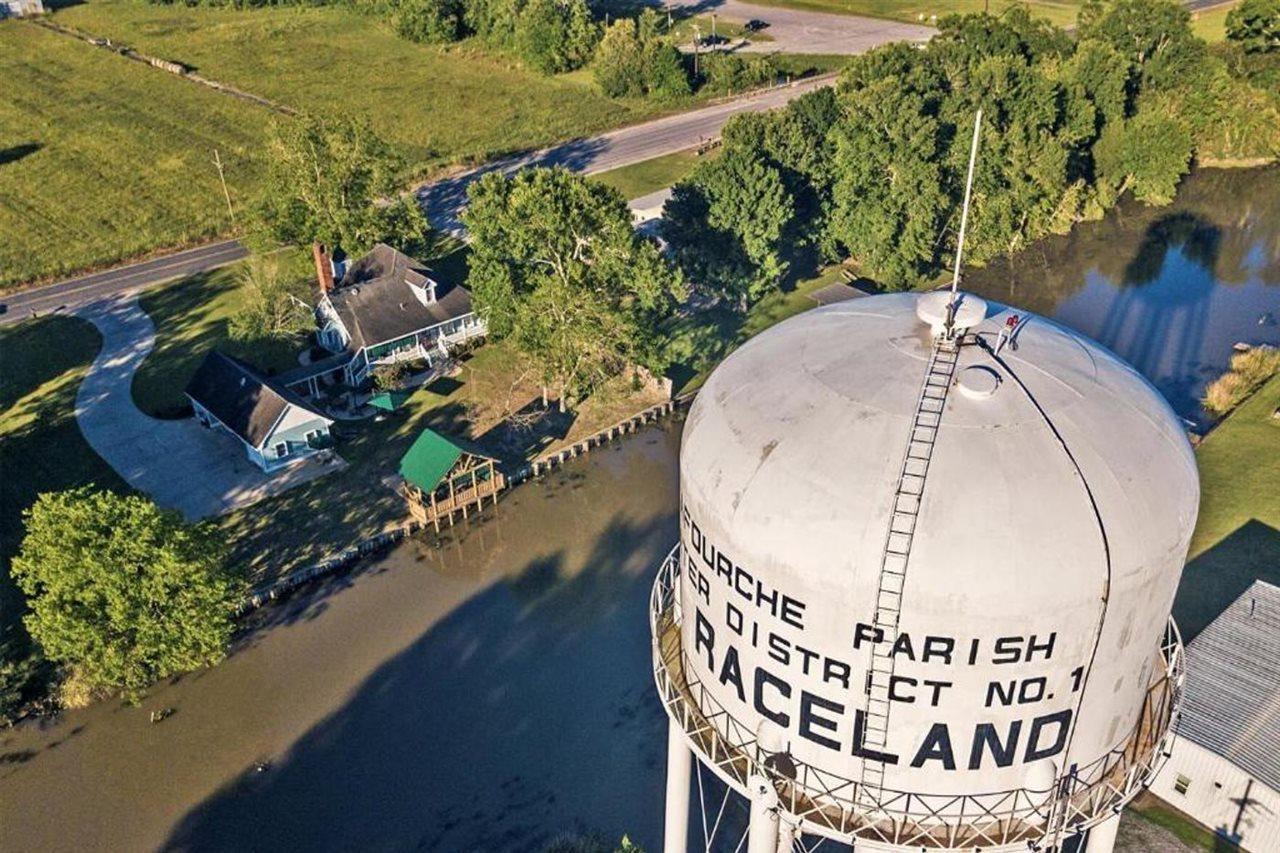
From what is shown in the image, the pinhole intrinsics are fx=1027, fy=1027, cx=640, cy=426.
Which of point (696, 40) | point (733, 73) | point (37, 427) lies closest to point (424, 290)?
point (37, 427)

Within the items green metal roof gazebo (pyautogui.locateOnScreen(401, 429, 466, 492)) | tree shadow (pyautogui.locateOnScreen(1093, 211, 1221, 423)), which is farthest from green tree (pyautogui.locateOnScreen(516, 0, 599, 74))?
green metal roof gazebo (pyautogui.locateOnScreen(401, 429, 466, 492))

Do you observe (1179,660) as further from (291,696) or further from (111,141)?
(111,141)

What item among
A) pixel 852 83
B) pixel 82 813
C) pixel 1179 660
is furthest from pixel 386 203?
pixel 1179 660

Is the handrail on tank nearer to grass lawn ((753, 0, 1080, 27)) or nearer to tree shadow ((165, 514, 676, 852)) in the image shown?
tree shadow ((165, 514, 676, 852))

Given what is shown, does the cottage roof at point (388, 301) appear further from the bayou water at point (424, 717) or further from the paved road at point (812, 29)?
the paved road at point (812, 29)

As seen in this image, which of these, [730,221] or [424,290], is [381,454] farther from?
[730,221]
